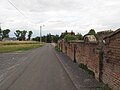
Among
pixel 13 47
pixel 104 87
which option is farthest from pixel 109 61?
pixel 13 47

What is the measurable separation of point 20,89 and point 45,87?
1035mm

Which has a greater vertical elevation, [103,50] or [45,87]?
[103,50]

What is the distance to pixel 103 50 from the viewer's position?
11.6 metres

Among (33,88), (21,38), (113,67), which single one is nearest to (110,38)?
(113,67)

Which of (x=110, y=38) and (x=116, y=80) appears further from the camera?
(x=110, y=38)

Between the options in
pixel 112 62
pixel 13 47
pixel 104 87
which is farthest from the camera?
pixel 13 47

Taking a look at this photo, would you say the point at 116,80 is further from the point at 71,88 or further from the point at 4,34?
the point at 4,34

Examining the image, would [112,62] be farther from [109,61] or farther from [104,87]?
[104,87]

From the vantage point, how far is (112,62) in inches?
388

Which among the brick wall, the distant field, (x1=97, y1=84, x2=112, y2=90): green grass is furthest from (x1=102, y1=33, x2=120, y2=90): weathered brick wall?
the distant field

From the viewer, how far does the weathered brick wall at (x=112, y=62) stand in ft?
30.0

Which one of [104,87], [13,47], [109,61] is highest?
[109,61]

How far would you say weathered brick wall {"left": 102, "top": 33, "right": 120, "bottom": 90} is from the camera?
9134 millimetres

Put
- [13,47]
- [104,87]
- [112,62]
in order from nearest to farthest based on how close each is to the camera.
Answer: [112,62], [104,87], [13,47]
